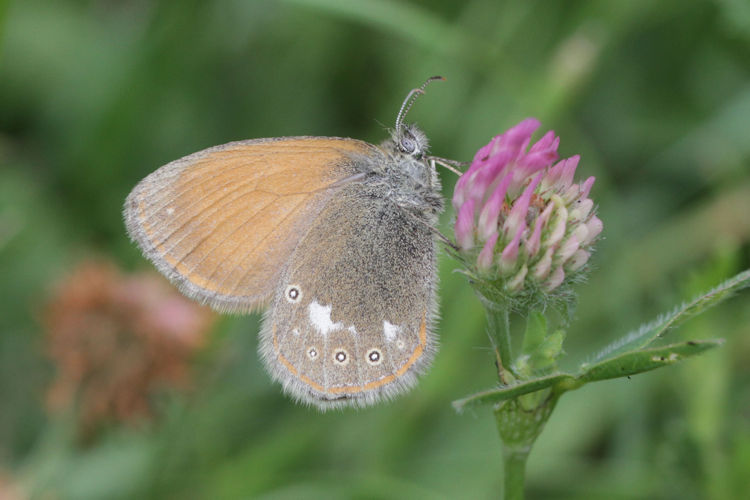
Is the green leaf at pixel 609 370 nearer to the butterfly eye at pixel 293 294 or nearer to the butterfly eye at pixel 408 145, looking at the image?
the butterfly eye at pixel 293 294

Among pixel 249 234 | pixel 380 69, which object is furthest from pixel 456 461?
pixel 380 69

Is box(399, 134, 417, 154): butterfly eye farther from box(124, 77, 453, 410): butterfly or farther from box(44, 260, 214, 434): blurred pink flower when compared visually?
box(44, 260, 214, 434): blurred pink flower

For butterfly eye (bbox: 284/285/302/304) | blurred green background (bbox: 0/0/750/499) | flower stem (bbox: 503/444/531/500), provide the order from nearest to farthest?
flower stem (bbox: 503/444/531/500)
butterfly eye (bbox: 284/285/302/304)
blurred green background (bbox: 0/0/750/499)

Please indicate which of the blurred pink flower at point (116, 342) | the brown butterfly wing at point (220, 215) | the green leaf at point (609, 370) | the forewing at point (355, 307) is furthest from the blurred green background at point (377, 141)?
the green leaf at point (609, 370)

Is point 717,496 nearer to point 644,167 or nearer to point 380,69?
point 644,167

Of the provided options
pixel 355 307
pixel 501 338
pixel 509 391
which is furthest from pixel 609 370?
pixel 355 307

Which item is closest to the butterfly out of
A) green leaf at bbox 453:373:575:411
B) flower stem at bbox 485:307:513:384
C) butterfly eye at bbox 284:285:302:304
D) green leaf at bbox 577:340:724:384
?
butterfly eye at bbox 284:285:302:304

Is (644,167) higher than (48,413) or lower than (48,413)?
higher
